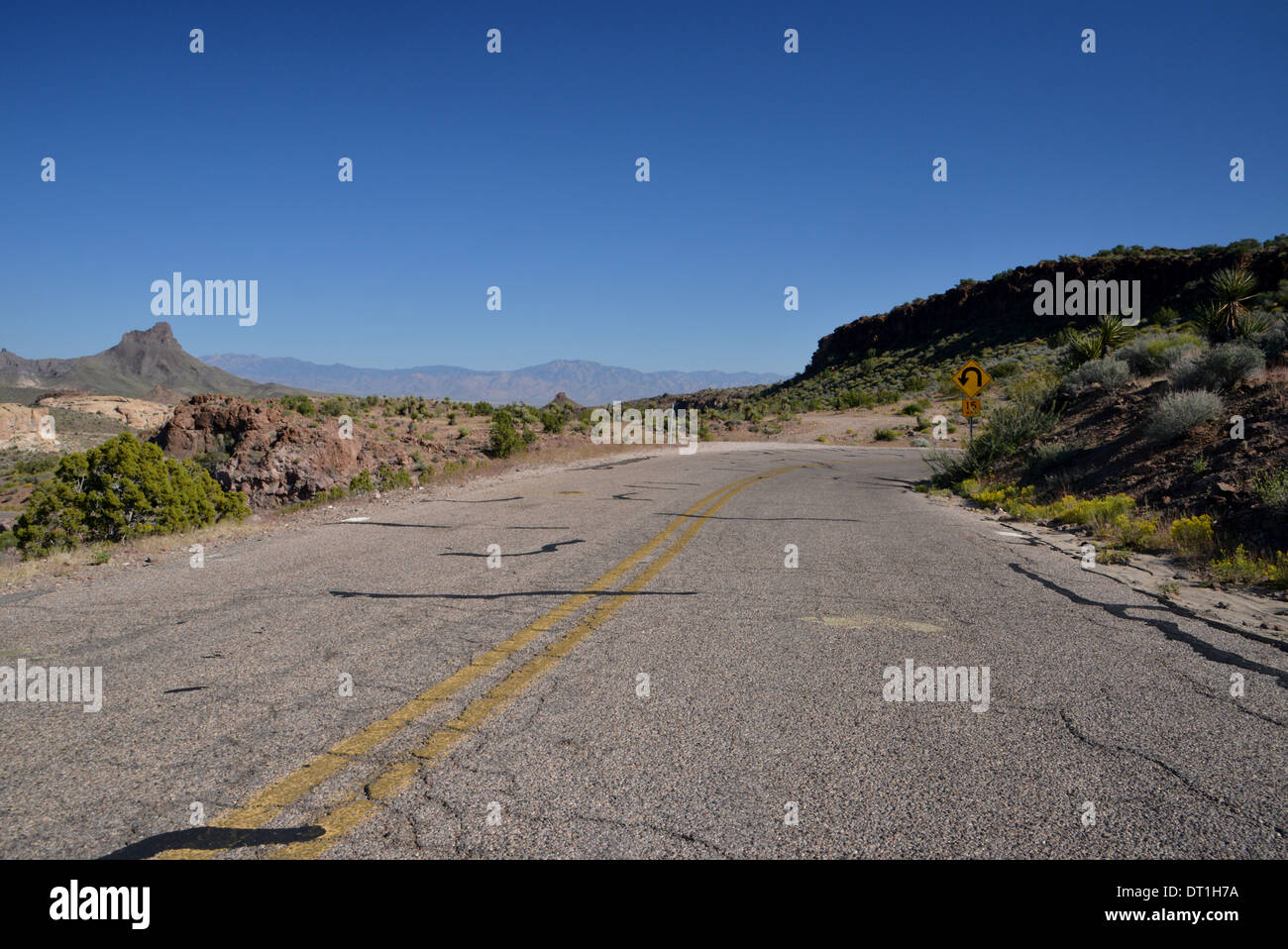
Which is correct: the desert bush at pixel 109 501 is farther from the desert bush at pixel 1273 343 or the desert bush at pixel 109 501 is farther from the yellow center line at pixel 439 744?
the desert bush at pixel 1273 343

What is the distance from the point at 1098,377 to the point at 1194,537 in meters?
12.3

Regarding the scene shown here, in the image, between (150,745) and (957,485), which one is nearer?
(150,745)

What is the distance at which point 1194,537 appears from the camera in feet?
27.0

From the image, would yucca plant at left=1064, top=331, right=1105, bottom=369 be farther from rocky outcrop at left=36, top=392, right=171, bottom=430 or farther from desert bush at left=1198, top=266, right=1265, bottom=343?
rocky outcrop at left=36, top=392, right=171, bottom=430

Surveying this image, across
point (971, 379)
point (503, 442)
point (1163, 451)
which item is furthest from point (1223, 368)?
point (503, 442)

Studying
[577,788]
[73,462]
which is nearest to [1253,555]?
[577,788]

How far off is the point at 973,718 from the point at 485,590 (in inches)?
149

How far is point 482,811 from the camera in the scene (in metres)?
2.63

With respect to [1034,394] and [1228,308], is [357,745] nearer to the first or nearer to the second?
[1034,394]

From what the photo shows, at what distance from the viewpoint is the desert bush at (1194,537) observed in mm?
7992

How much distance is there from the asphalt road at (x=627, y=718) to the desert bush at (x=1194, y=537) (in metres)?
1.84

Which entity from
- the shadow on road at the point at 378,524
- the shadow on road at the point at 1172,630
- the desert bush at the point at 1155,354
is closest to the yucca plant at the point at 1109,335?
the desert bush at the point at 1155,354

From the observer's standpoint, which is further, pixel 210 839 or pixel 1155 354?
pixel 1155 354
